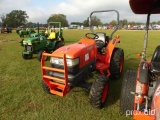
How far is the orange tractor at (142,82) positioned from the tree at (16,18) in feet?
285

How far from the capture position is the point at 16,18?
86062 mm

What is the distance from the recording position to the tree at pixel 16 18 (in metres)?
82.3

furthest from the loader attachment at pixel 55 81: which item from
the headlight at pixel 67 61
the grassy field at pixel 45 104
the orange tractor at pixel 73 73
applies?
the grassy field at pixel 45 104

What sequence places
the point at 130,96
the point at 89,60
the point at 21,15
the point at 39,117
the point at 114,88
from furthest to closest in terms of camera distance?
the point at 21,15, the point at 114,88, the point at 89,60, the point at 39,117, the point at 130,96

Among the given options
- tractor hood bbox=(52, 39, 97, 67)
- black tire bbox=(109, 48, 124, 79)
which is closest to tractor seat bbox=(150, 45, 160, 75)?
tractor hood bbox=(52, 39, 97, 67)

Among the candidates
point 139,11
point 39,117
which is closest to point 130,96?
point 139,11

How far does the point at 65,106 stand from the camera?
337 cm

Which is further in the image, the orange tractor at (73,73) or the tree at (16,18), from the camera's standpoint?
the tree at (16,18)

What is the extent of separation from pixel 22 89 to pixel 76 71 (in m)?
1.76

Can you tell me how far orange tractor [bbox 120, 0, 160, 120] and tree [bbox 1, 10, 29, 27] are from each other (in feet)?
285

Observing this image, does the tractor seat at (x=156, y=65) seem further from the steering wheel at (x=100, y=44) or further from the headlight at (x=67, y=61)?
the steering wheel at (x=100, y=44)

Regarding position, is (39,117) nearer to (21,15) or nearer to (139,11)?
(139,11)

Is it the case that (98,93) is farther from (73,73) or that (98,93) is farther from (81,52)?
(81,52)

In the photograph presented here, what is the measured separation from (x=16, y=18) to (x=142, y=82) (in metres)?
92.2
